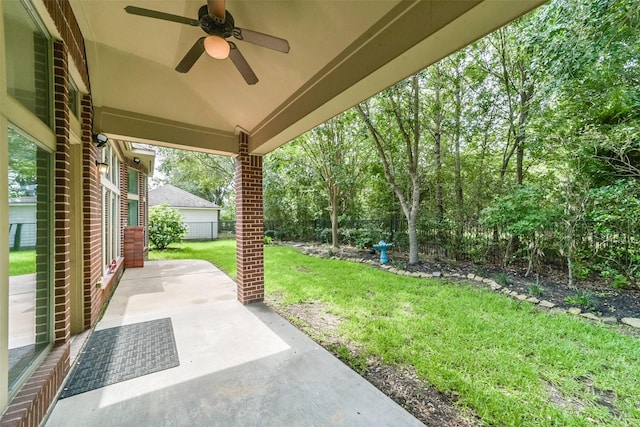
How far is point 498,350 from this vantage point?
9.50 ft

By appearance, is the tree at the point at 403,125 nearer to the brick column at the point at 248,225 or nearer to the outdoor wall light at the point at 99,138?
the brick column at the point at 248,225

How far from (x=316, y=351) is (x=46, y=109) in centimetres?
340

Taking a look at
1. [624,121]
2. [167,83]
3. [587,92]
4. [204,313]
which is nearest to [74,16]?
[167,83]

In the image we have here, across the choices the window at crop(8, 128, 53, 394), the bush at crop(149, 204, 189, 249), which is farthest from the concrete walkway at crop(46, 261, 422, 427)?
the bush at crop(149, 204, 189, 249)

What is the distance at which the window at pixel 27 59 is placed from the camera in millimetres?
1674

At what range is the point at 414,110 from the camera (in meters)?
6.76

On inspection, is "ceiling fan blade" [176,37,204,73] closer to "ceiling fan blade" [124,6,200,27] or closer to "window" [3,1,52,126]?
"ceiling fan blade" [124,6,200,27]

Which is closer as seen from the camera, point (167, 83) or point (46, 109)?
point (46, 109)

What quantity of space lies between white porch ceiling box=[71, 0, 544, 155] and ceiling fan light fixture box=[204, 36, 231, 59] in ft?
2.34

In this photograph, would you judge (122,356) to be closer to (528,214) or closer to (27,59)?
(27,59)

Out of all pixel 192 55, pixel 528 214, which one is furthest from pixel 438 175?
pixel 192 55

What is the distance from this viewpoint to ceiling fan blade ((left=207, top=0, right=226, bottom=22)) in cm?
183

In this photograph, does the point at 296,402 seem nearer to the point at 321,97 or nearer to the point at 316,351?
the point at 316,351

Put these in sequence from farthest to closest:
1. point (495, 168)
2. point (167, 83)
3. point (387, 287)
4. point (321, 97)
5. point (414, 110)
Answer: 1. point (495, 168)
2. point (414, 110)
3. point (387, 287)
4. point (167, 83)
5. point (321, 97)
